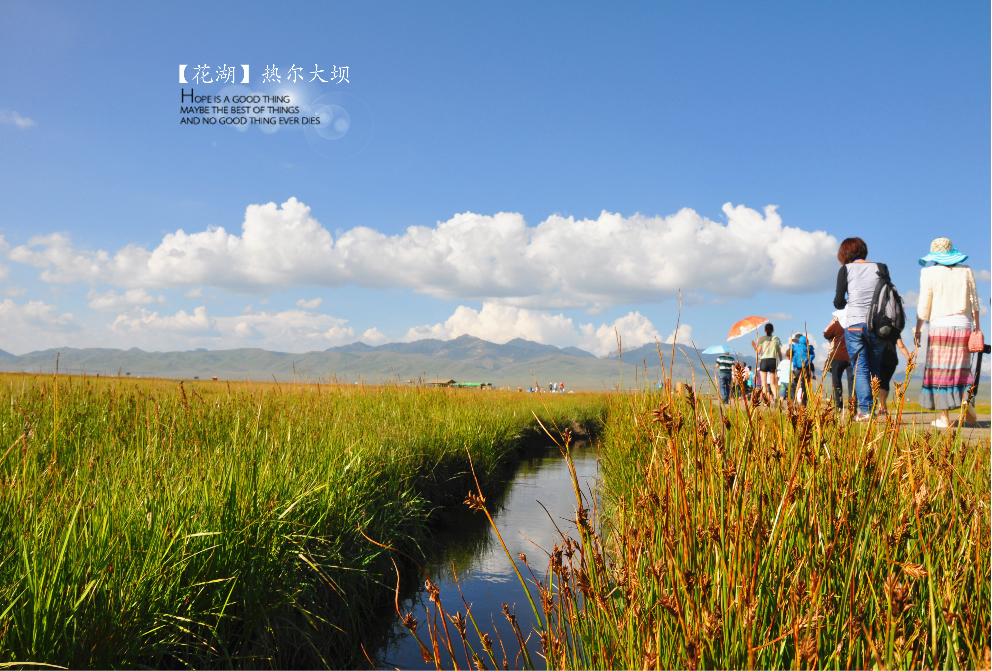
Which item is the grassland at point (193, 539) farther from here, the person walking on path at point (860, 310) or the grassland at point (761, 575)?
the person walking on path at point (860, 310)

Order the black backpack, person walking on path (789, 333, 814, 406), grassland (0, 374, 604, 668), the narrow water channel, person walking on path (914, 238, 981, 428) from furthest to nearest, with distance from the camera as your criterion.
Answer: person walking on path (914, 238, 981, 428) → the black backpack → the narrow water channel → grassland (0, 374, 604, 668) → person walking on path (789, 333, 814, 406)

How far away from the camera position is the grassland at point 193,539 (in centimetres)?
204

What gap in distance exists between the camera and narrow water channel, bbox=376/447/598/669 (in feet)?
10.9

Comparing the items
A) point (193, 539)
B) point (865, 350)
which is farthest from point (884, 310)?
point (193, 539)

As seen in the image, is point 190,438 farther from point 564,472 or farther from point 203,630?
point 564,472

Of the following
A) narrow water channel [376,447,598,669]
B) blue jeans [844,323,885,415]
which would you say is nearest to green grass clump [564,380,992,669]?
narrow water channel [376,447,598,669]

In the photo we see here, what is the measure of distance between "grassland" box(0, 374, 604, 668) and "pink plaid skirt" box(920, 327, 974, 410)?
5639 mm

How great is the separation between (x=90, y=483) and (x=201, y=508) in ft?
2.94

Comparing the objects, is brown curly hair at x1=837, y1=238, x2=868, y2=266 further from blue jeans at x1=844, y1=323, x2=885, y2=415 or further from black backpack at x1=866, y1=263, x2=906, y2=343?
blue jeans at x1=844, y1=323, x2=885, y2=415

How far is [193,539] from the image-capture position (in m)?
2.56

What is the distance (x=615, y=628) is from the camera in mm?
1614

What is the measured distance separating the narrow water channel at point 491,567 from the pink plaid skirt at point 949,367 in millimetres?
3998

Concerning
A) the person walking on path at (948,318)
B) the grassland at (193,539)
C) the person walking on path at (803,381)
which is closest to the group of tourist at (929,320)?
the person walking on path at (948,318)

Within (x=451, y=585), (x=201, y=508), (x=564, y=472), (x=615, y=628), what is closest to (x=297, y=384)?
(x=564, y=472)
